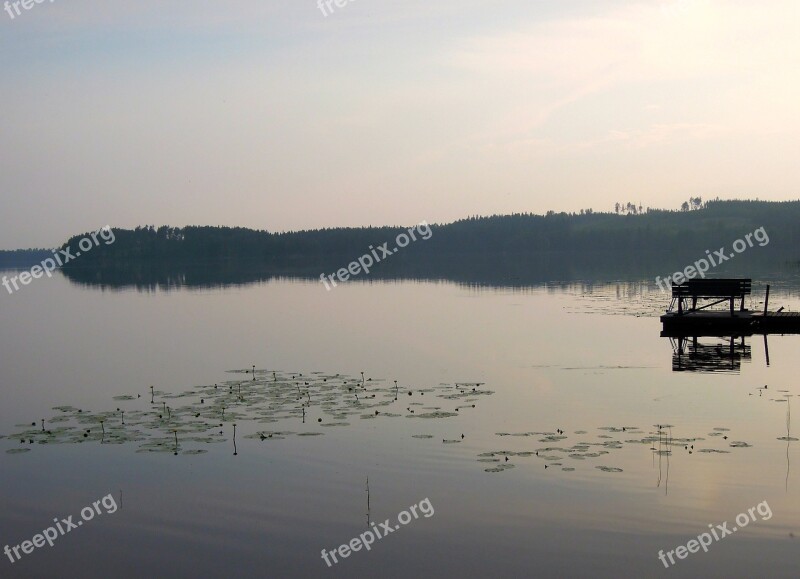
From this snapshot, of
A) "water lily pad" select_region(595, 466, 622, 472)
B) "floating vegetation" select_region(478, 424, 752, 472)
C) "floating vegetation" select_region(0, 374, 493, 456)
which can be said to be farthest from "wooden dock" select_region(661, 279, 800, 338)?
"water lily pad" select_region(595, 466, 622, 472)

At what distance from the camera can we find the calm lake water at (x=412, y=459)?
13.1 metres

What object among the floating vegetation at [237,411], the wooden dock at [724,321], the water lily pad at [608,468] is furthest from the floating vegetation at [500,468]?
the wooden dock at [724,321]

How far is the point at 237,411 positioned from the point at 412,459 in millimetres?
7546

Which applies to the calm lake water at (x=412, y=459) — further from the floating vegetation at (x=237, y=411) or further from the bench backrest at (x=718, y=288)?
the bench backrest at (x=718, y=288)

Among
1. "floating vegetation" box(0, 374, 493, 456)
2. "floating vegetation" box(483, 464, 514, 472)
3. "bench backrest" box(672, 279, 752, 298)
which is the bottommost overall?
"floating vegetation" box(483, 464, 514, 472)

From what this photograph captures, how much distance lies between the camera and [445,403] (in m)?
24.4

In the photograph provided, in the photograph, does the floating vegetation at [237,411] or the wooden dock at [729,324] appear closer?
the floating vegetation at [237,411]

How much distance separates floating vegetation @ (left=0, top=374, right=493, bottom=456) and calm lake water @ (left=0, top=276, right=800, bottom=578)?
13 cm

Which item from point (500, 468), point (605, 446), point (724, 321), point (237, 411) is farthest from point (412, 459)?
point (724, 321)

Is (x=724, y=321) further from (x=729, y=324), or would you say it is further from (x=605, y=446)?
(x=605, y=446)

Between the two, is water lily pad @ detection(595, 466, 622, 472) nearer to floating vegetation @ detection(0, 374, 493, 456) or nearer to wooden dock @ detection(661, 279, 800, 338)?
floating vegetation @ detection(0, 374, 493, 456)

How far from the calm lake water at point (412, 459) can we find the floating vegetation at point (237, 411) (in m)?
0.13

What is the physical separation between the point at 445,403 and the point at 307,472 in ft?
25.2

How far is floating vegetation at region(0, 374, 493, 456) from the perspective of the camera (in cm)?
2081
